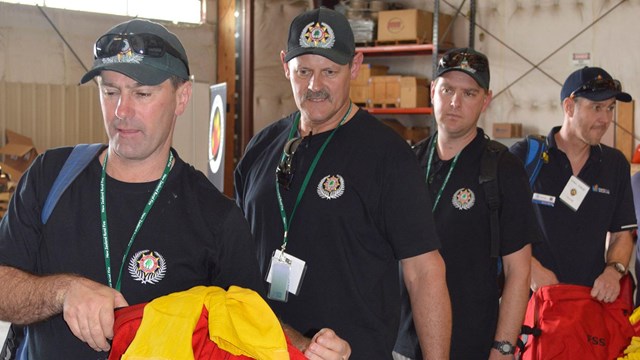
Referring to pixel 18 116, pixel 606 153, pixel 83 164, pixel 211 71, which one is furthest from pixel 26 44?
pixel 83 164

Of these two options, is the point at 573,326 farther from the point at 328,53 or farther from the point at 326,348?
the point at 326,348

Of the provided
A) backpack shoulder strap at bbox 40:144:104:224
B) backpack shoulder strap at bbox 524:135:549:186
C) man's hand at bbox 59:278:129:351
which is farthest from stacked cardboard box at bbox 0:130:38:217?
man's hand at bbox 59:278:129:351

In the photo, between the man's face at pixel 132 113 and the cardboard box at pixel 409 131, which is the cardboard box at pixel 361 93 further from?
the man's face at pixel 132 113

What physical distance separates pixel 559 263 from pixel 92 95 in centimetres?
679

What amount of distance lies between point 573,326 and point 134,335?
7.56 ft

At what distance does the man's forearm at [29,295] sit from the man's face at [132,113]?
1.20ft

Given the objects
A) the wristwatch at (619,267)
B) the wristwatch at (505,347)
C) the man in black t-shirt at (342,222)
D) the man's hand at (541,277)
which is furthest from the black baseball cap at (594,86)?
the man in black t-shirt at (342,222)

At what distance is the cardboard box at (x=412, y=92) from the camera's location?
9633 millimetres

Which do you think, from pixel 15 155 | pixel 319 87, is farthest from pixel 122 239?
pixel 15 155

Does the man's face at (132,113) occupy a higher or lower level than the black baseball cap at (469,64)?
lower

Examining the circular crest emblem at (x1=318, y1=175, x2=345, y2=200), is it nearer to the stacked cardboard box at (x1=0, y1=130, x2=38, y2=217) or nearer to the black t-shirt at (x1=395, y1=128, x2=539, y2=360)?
the black t-shirt at (x1=395, y1=128, x2=539, y2=360)

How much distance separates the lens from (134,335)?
1.64 metres

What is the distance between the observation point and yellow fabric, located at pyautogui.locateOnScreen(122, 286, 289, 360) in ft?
5.30

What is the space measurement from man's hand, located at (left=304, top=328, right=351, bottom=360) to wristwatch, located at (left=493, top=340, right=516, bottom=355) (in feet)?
4.63
